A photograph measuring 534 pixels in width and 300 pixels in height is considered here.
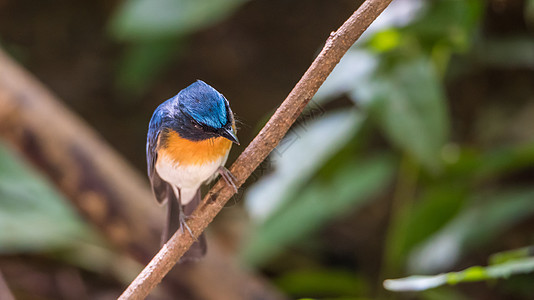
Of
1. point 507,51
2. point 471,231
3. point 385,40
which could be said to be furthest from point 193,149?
point 507,51

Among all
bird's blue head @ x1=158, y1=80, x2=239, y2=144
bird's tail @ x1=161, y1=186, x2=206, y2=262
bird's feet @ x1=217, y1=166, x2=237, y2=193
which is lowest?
bird's tail @ x1=161, y1=186, x2=206, y2=262

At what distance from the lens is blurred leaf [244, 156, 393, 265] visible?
85.7 inches

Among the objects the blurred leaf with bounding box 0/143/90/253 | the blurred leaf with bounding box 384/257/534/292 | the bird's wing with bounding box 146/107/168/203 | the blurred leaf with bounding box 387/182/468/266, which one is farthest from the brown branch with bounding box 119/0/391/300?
the blurred leaf with bounding box 0/143/90/253

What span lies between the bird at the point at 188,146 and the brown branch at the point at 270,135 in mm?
22

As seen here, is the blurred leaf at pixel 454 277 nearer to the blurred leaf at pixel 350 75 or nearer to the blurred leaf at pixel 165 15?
the blurred leaf at pixel 350 75

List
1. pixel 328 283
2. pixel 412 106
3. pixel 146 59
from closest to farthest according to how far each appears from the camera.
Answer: pixel 412 106, pixel 328 283, pixel 146 59

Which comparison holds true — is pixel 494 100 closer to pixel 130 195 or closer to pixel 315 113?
pixel 130 195

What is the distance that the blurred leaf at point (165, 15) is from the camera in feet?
6.80

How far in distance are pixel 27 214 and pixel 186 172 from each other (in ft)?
5.28

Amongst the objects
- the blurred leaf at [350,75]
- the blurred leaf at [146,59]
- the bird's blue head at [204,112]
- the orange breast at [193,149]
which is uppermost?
the bird's blue head at [204,112]

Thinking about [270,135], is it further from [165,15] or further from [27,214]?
[27,214]

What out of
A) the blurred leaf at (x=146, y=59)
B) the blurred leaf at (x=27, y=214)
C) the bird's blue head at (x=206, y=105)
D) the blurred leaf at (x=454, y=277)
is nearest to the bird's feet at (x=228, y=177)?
the bird's blue head at (x=206, y=105)

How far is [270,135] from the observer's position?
0.81 meters

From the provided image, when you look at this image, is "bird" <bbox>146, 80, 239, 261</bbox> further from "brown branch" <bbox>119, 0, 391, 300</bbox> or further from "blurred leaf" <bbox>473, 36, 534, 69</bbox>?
"blurred leaf" <bbox>473, 36, 534, 69</bbox>
